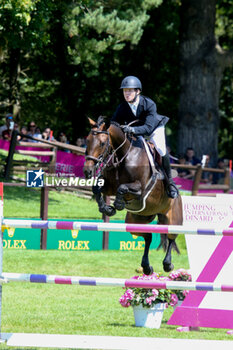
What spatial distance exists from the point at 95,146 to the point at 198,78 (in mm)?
14197

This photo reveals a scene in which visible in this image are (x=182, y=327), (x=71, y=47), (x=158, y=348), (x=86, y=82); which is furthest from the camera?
(x=86, y=82)

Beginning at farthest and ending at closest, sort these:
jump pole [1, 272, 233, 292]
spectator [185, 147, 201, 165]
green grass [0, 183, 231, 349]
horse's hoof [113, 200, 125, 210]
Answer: spectator [185, 147, 201, 165]
green grass [0, 183, 231, 349]
horse's hoof [113, 200, 125, 210]
jump pole [1, 272, 233, 292]

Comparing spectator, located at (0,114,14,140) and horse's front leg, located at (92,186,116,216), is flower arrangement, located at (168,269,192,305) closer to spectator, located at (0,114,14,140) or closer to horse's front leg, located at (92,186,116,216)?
horse's front leg, located at (92,186,116,216)

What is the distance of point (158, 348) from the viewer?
19.0ft

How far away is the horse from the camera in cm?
764

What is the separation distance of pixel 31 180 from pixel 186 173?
9.21m

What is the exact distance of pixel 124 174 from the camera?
819 cm

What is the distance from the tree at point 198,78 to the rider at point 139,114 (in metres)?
12.8

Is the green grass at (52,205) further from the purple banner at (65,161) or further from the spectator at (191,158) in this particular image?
the spectator at (191,158)

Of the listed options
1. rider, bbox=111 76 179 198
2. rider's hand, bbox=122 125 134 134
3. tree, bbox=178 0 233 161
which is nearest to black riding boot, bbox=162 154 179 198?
rider, bbox=111 76 179 198

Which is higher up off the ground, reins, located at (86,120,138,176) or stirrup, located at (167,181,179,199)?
reins, located at (86,120,138,176)

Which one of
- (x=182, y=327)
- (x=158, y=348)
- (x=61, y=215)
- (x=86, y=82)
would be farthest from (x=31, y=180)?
(x=86, y=82)

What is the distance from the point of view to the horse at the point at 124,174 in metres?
7.64

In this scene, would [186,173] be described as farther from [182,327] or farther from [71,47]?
[182,327]
